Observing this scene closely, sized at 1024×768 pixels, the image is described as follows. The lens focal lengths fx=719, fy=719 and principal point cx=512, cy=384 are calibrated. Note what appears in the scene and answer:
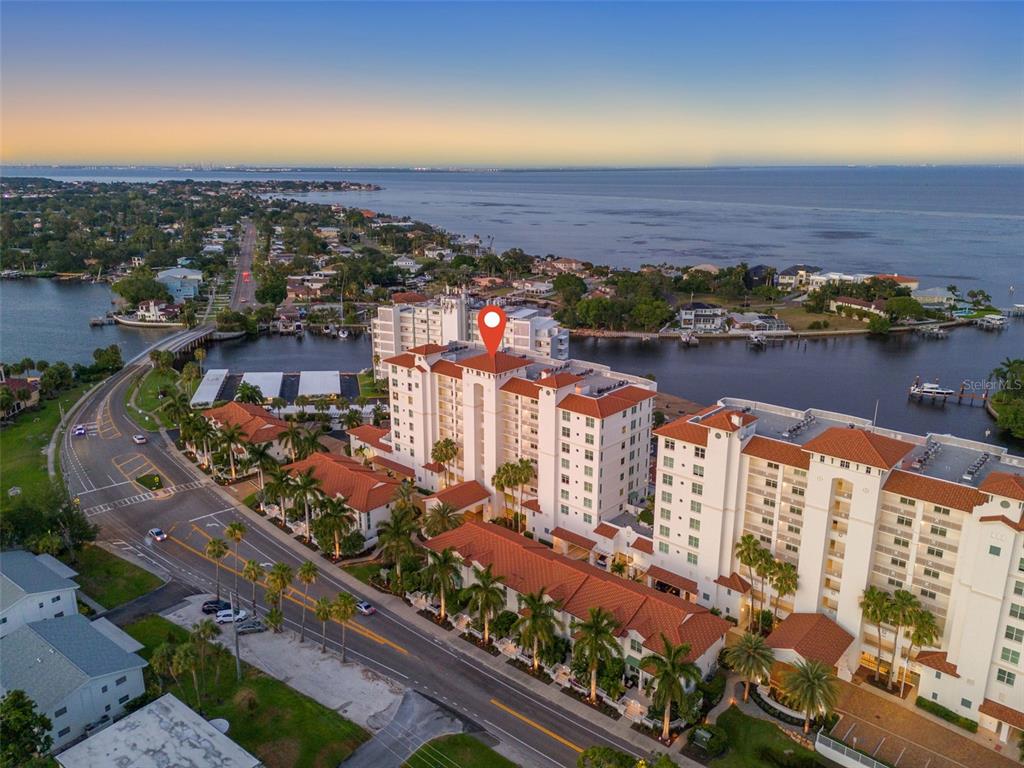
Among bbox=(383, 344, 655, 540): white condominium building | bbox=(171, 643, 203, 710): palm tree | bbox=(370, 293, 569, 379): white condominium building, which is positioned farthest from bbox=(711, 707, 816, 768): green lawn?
bbox=(370, 293, 569, 379): white condominium building

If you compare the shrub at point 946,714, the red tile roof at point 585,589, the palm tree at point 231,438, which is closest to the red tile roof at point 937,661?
the shrub at point 946,714

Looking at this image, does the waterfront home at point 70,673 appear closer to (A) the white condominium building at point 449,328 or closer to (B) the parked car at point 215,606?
(B) the parked car at point 215,606

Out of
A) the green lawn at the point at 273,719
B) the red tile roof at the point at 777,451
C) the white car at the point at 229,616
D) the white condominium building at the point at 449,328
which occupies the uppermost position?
the red tile roof at the point at 777,451

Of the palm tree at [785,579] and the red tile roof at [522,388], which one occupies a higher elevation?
the red tile roof at [522,388]

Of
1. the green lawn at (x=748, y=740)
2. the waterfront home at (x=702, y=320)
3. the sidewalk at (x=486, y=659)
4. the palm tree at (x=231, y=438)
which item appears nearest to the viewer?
the green lawn at (x=748, y=740)

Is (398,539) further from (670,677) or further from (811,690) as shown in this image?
(811,690)

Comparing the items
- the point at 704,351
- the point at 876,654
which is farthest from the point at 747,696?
the point at 704,351
